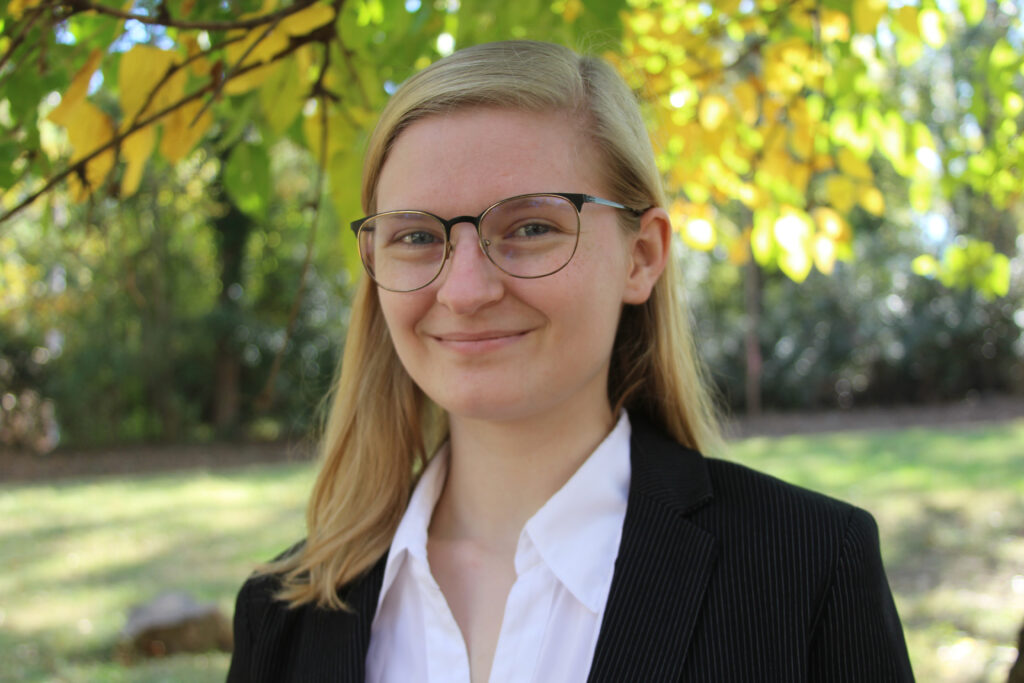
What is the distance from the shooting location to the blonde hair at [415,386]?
4.92ft

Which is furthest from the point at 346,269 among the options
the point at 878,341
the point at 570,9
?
the point at 878,341

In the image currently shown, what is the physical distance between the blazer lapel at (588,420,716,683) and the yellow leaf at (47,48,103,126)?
4.11 feet

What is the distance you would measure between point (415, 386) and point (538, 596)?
2.07 ft

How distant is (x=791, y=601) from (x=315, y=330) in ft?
40.6

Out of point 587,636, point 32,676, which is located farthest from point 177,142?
point 32,676

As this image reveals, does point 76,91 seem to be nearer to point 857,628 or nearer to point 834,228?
point 857,628

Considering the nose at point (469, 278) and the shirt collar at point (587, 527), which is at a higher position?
the nose at point (469, 278)

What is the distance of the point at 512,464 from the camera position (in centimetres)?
161

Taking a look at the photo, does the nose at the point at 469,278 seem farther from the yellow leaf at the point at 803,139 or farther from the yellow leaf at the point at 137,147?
the yellow leaf at the point at 803,139

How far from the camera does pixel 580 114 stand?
4.93 ft

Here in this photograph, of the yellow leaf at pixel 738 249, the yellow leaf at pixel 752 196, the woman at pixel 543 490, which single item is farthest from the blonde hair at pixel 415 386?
the yellow leaf at pixel 738 249

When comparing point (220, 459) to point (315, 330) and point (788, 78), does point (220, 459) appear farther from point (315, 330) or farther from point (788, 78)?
point (788, 78)

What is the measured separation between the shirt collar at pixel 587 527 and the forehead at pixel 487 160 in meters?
0.53

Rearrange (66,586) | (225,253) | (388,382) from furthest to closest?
(225,253) < (66,586) < (388,382)
